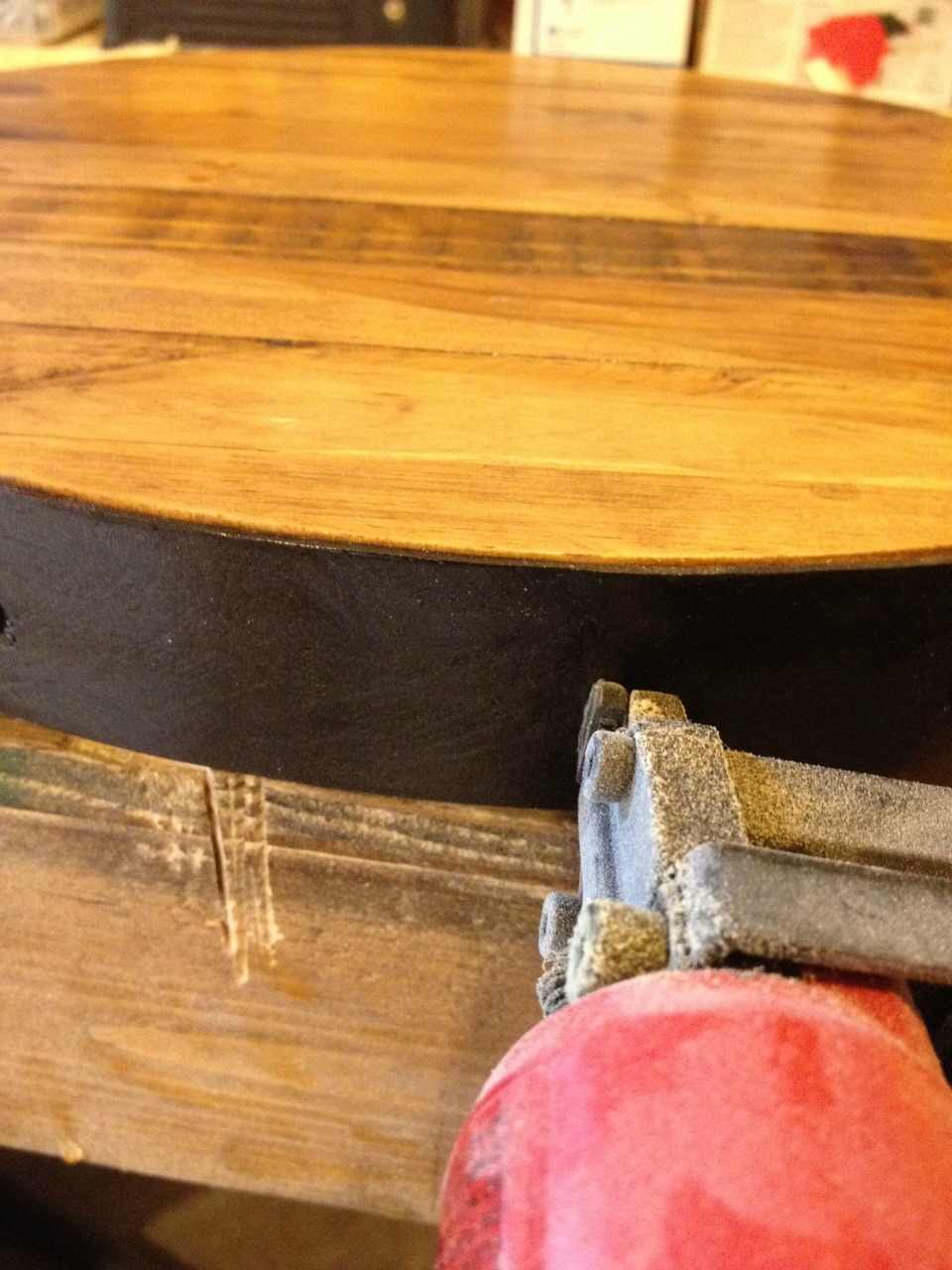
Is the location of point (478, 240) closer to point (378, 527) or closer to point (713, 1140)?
point (378, 527)

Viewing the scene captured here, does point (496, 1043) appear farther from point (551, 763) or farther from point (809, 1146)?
point (809, 1146)

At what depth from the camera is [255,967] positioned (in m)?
0.82

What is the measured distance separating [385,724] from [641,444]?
0.65 feet

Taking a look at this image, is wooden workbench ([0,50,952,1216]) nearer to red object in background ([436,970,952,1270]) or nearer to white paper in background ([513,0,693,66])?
red object in background ([436,970,952,1270])

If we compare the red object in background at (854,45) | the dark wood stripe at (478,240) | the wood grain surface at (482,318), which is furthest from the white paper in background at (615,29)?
the dark wood stripe at (478,240)

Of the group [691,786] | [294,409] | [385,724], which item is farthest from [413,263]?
[691,786]

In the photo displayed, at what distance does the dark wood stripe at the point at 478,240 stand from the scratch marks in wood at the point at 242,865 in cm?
37

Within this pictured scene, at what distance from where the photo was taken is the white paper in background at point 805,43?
162 cm

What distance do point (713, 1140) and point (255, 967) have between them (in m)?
0.54

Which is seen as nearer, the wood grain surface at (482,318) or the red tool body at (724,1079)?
the red tool body at (724,1079)

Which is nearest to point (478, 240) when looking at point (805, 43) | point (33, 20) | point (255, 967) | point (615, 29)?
point (255, 967)

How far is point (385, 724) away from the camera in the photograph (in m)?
0.59

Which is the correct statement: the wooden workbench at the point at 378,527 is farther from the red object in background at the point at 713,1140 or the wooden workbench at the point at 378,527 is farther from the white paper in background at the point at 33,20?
the white paper in background at the point at 33,20

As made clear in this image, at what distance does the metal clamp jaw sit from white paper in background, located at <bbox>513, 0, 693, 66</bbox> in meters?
1.42
